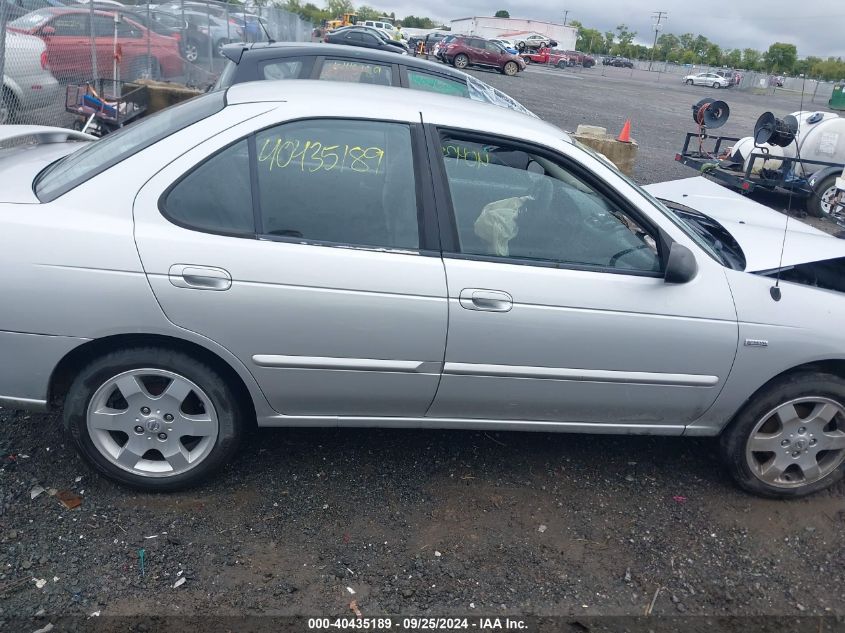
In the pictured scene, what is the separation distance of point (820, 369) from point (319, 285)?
2448 millimetres

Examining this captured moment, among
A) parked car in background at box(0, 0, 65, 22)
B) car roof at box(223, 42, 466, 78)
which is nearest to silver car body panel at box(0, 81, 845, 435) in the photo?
car roof at box(223, 42, 466, 78)

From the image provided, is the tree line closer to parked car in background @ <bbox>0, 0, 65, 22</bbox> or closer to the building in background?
the building in background

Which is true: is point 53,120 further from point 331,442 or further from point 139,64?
point 331,442

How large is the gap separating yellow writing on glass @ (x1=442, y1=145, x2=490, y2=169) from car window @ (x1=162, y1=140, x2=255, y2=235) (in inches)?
34.5

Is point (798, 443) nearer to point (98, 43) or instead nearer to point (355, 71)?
point (355, 71)

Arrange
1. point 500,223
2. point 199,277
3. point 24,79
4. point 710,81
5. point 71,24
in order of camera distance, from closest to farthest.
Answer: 1. point 199,277
2. point 500,223
3. point 24,79
4. point 71,24
5. point 710,81

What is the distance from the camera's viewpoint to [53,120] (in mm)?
8586

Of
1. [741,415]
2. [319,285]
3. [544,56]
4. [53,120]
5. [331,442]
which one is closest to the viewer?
[319,285]

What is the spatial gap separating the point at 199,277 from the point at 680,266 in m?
2.01

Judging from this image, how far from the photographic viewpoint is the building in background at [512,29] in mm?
75250

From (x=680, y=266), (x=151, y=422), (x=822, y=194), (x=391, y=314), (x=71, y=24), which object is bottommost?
(x=151, y=422)

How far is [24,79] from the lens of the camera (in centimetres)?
769

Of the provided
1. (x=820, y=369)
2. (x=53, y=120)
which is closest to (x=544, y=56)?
(x=53, y=120)

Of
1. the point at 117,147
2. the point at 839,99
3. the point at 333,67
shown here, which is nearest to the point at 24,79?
the point at 333,67
